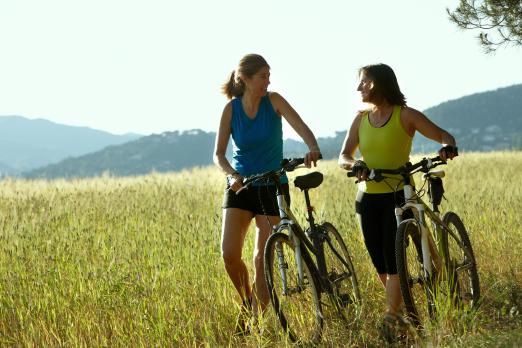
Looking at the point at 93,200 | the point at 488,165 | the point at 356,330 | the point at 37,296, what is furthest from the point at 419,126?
the point at 488,165

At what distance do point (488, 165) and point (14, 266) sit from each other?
15776 millimetres

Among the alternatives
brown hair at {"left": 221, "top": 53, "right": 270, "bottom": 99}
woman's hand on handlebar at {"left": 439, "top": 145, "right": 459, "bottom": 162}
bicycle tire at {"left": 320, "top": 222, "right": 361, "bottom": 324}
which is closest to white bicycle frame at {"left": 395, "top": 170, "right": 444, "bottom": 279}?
woman's hand on handlebar at {"left": 439, "top": 145, "right": 459, "bottom": 162}

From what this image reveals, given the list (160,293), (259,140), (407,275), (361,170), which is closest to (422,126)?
(361,170)

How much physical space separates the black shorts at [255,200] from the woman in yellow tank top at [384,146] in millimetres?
523

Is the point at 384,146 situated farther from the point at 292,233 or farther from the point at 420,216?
the point at 292,233

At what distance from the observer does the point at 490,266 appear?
23.4ft

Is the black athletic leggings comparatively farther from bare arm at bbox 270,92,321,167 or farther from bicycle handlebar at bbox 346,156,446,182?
bare arm at bbox 270,92,321,167

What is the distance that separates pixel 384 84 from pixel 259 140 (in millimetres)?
893

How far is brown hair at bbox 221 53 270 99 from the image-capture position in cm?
520

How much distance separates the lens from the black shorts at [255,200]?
5.36 metres

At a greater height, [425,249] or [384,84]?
[384,84]

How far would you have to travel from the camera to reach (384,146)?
5156mm

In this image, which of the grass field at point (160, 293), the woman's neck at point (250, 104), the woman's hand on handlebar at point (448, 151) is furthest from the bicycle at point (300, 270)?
the woman's hand on handlebar at point (448, 151)

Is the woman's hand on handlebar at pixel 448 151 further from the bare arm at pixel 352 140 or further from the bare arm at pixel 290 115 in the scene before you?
the bare arm at pixel 290 115
